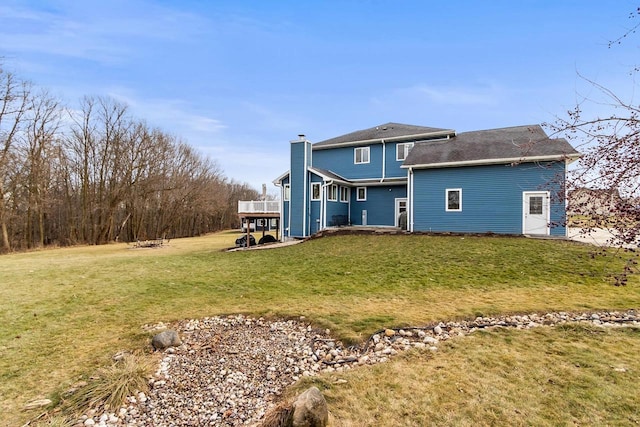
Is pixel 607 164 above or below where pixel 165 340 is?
above

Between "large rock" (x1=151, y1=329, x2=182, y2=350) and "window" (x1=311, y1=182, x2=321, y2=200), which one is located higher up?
"window" (x1=311, y1=182, x2=321, y2=200)

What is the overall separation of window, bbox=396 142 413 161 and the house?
0.06 metres

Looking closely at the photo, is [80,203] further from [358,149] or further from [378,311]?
[378,311]

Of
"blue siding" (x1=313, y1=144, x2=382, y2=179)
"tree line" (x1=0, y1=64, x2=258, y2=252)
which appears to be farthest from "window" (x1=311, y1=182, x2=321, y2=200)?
"tree line" (x1=0, y1=64, x2=258, y2=252)

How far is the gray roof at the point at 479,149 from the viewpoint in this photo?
1337 cm

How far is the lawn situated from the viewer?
2.99 meters

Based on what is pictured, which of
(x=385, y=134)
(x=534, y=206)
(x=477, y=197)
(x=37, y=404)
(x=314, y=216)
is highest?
(x=385, y=134)

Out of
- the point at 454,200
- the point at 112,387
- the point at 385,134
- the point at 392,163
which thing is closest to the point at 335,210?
the point at 392,163

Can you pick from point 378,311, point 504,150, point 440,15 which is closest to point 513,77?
point 440,15

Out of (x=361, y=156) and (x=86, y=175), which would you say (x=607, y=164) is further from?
(x=86, y=175)

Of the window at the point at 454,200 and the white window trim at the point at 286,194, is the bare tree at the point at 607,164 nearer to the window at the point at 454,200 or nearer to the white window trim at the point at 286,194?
the window at the point at 454,200

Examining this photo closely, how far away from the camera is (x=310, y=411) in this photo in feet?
8.54

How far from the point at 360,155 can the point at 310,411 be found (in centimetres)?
1842

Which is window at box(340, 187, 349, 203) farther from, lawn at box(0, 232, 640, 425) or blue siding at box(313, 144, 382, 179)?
lawn at box(0, 232, 640, 425)
